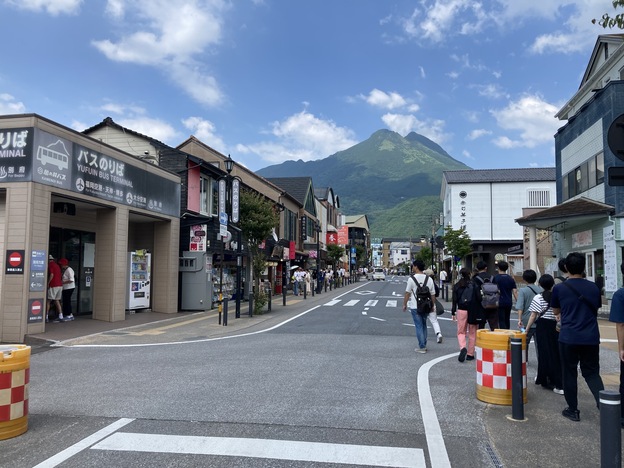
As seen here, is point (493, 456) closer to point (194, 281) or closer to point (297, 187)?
point (194, 281)

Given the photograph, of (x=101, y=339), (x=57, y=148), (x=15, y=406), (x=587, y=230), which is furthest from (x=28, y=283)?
(x=587, y=230)

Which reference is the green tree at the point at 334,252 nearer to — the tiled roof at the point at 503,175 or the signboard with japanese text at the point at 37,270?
the tiled roof at the point at 503,175

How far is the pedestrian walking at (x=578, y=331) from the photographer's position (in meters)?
5.32

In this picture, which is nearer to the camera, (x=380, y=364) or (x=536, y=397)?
(x=536, y=397)

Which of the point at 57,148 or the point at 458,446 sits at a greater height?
the point at 57,148

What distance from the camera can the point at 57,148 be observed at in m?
12.3

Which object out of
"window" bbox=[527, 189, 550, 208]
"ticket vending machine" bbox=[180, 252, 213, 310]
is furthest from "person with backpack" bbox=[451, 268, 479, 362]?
"window" bbox=[527, 189, 550, 208]

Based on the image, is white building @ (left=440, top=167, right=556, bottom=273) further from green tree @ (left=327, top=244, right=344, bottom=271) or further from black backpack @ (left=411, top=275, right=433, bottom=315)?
black backpack @ (left=411, top=275, right=433, bottom=315)

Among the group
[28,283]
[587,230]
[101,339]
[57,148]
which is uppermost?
[57,148]

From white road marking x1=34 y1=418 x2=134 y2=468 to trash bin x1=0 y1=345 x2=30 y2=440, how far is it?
767 millimetres

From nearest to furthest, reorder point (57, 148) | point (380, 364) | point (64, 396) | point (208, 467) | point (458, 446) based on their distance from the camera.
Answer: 1. point (208, 467)
2. point (458, 446)
3. point (64, 396)
4. point (380, 364)
5. point (57, 148)

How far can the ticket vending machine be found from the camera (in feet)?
62.4

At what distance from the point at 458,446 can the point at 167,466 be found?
2.66 meters

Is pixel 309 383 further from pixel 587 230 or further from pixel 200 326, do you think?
pixel 587 230
